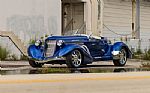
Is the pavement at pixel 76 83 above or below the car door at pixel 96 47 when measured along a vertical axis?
below

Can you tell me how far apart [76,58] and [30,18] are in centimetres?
954

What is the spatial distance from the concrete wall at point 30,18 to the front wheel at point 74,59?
24.5ft

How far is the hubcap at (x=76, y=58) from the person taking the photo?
759 inches

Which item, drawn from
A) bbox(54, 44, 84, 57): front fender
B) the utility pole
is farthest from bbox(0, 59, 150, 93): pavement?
the utility pole

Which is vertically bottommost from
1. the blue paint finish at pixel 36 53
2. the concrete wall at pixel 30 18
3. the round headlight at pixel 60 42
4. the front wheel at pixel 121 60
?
the front wheel at pixel 121 60

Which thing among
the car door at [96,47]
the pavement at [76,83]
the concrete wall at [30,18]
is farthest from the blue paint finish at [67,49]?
the concrete wall at [30,18]

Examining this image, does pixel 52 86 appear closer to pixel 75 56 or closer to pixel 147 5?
pixel 75 56

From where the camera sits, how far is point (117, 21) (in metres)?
37.4

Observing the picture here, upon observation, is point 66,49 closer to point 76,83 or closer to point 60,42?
point 60,42

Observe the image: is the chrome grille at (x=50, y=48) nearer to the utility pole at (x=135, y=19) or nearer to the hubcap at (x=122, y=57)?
the hubcap at (x=122, y=57)

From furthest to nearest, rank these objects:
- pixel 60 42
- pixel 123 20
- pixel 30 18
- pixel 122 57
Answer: pixel 123 20, pixel 30 18, pixel 122 57, pixel 60 42

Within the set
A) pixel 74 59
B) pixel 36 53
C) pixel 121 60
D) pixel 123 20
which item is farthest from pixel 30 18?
pixel 123 20

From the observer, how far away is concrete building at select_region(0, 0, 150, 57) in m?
27.5

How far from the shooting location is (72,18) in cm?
3491
